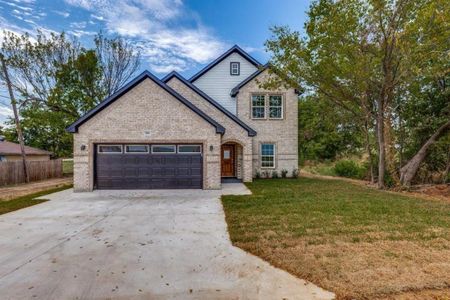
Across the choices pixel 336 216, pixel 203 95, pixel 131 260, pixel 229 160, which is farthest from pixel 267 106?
pixel 131 260

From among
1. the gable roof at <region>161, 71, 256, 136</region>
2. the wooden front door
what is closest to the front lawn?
the gable roof at <region>161, 71, 256, 136</region>

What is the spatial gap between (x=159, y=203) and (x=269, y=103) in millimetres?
10986

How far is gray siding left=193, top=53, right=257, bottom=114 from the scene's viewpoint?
17.8m

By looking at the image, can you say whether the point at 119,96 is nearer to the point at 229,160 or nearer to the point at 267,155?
the point at 229,160

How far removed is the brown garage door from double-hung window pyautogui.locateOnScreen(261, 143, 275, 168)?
6243mm

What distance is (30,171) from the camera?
1834cm

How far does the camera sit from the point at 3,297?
3.43m

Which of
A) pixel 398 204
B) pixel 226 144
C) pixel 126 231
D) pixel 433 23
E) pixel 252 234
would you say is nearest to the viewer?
pixel 252 234

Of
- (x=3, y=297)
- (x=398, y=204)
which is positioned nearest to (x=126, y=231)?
(x=3, y=297)

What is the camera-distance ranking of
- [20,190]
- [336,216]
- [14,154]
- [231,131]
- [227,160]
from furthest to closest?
1. [14,154]
2. [227,160]
3. [231,131]
4. [20,190]
5. [336,216]

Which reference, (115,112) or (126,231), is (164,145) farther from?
(126,231)

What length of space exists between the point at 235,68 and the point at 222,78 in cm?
117

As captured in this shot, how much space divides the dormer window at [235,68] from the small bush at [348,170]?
1121 centimetres

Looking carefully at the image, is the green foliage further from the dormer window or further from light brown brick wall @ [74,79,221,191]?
light brown brick wall @ [74,79,221,191]
